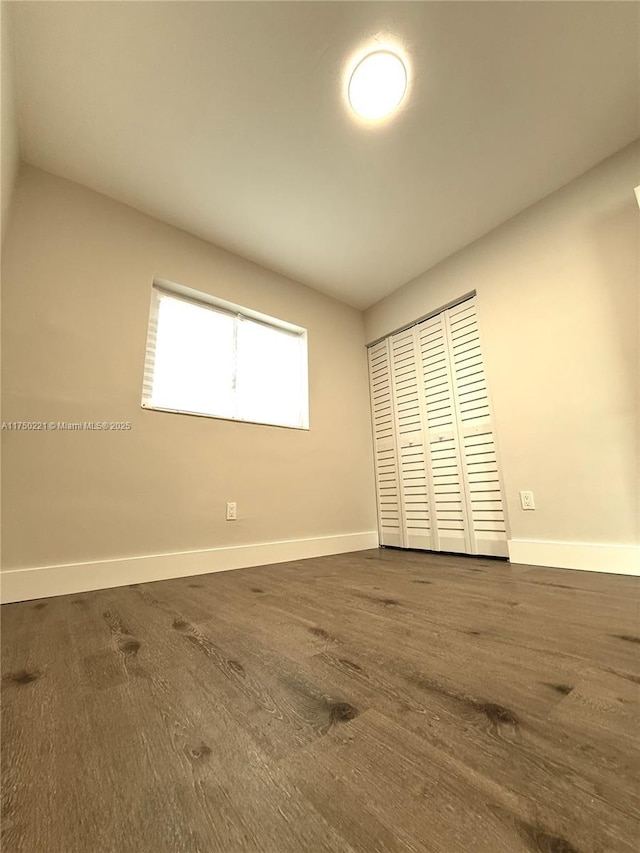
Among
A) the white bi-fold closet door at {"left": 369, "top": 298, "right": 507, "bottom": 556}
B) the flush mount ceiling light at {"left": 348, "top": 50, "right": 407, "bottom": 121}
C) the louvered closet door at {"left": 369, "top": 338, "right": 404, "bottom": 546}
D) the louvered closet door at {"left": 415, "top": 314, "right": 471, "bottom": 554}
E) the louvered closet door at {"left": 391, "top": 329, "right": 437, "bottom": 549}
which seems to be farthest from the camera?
the louvered closet door at {"left": 369, "top": 338, "right": 404, "bottom": 546}

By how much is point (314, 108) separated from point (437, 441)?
2007mm

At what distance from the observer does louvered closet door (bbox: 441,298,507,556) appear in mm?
2033

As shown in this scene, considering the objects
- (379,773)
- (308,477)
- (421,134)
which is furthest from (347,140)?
(379,773)

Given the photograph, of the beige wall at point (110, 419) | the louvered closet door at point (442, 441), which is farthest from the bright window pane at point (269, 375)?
the louvered closet door at point (442, 441)

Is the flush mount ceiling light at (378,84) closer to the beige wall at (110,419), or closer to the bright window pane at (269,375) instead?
the beige wall at (110,419)

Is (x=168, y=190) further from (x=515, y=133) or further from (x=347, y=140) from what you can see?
(x=515, y=133)

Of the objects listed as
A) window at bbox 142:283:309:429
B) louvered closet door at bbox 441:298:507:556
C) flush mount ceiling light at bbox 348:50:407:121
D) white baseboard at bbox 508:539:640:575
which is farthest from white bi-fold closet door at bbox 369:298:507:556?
flush mount ceiling light at bbox 348:50:407:121

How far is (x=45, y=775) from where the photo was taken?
0.43 m

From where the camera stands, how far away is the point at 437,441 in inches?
94.2

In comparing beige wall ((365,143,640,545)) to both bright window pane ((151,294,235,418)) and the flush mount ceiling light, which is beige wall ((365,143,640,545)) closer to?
the flush mount ceiling light

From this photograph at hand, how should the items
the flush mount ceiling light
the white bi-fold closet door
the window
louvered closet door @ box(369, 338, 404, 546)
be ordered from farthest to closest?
louvered closet door @ box(369, 338, 404, 546) → the white bi-fold closet door → the window → the flush mount ceiling light

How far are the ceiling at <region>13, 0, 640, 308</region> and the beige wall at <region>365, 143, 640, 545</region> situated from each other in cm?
23

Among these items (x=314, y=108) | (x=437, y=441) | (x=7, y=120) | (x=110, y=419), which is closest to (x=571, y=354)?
(x=437, y=441)

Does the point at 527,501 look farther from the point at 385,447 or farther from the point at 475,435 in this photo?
the point at 385,447
